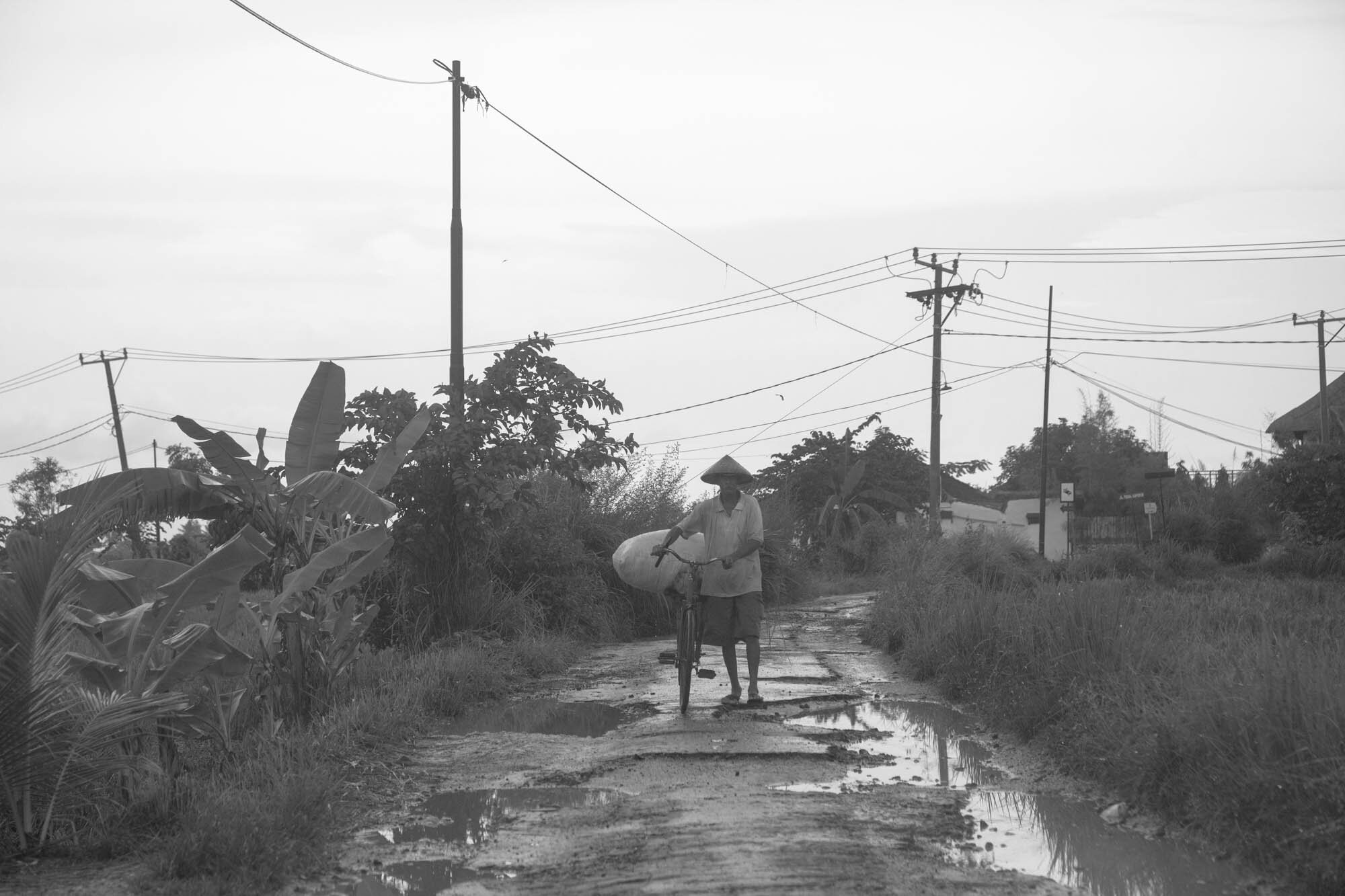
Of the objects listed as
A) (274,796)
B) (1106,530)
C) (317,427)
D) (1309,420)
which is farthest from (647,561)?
(1309,420)

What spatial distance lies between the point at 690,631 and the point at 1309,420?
1891 inches

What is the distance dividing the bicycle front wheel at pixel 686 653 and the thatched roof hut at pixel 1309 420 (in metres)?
39.5

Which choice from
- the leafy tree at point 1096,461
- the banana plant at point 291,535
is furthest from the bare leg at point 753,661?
the leafy tree at point 1096,461

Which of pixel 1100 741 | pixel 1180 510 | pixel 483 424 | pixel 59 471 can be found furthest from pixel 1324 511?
Answer: pixel 59 471

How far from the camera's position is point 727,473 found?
10.3 m

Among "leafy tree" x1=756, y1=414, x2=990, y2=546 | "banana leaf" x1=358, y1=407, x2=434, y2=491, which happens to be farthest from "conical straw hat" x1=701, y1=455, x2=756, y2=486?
"leafy tree" x1=756, y1=414, x2=990, y2=546

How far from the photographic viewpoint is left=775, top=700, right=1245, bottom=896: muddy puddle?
514 centimetres

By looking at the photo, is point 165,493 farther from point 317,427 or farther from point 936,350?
point 936,350

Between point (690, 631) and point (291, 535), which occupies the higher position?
point (291, 535)

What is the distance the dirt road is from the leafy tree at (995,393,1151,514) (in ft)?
166

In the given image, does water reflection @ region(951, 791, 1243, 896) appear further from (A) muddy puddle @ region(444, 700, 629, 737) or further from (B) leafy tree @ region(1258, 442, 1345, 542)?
(B) leafy tree @ region(1258, 442, 1345, 542)

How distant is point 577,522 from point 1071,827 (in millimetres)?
14355

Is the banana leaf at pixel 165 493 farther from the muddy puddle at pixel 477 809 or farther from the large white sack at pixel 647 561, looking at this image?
the large white sack at pixel 647 561

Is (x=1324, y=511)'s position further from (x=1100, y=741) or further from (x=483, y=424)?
(x=1100, y=741)
